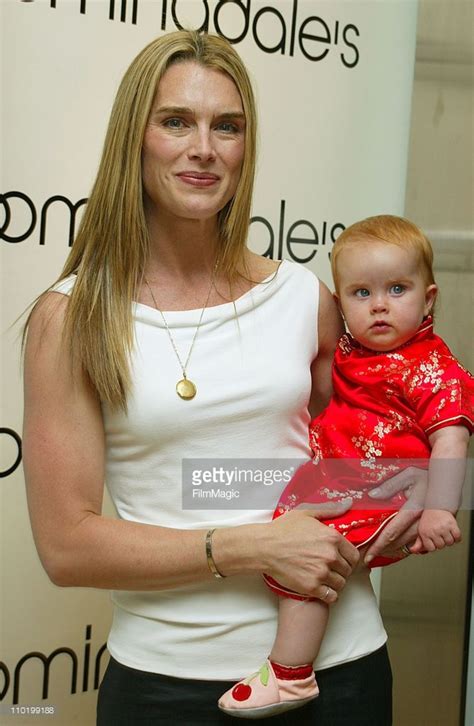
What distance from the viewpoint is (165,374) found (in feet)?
4.77

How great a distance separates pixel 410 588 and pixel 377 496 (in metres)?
1.02

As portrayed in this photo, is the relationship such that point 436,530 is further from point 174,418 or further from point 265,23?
point 265,23

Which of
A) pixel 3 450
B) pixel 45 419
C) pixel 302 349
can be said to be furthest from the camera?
pixel 3 450

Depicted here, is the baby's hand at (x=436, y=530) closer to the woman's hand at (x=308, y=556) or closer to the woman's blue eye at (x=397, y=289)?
the woman's hand at (x=308, y=556)

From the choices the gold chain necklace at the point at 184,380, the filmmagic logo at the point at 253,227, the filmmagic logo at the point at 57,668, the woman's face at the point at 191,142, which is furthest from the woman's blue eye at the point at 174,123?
the filmmagic logo at the point at 57,668

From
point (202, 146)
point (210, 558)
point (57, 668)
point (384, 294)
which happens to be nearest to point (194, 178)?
point (202, 146)

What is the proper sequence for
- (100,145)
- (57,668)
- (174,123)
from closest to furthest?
(174,123)
(100,145)
(57,668)

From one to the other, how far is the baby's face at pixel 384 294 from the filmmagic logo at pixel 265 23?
1035 mm

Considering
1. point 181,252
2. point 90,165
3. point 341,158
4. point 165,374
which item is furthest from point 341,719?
point 341,158

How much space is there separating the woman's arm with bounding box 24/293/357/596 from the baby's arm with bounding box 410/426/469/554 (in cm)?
12

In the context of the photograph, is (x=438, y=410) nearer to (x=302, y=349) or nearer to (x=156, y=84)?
(x=302, y=349)

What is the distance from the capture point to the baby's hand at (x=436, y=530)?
1.42 metres

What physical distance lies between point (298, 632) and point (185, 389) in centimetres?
40

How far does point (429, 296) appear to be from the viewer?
5.21 ft
